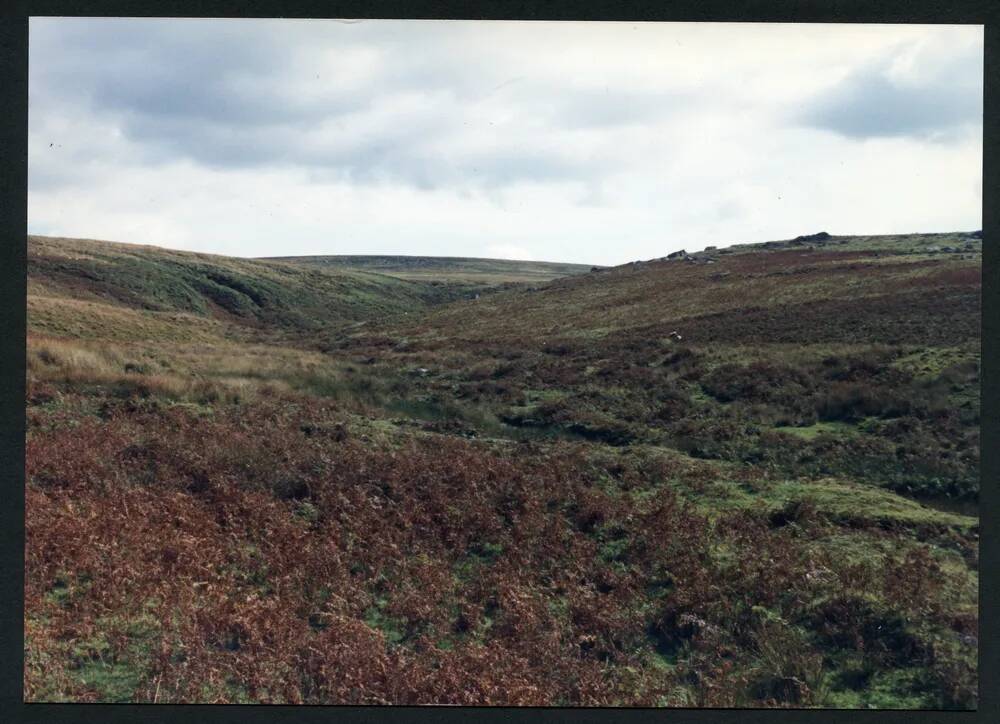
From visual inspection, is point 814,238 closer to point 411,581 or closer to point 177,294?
point 177,294

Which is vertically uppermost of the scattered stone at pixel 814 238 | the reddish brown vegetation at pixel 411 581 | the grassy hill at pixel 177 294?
the scattered stone at pixel 814 238

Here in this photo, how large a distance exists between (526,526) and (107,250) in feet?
215

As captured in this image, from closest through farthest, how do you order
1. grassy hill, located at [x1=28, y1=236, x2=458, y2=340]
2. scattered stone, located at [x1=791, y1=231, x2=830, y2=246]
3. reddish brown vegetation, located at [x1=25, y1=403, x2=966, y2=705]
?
reddish brown vegetation, located at [x1=25, y1=403, x2=966, y2=705]
grassy hill, located at [x1=28, y1=236, x2=458, y2=340]
scattered stone, located at [x1=791, y1=231, x2=830, y2=246]

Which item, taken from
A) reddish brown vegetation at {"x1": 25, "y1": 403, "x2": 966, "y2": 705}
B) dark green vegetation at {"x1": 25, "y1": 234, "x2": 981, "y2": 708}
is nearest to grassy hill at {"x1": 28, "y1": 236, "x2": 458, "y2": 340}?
dark green vegetation at {"x1": 25, "y1": 234, "x2": 981, "y2": 708}

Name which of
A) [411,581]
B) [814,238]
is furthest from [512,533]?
[814,238]

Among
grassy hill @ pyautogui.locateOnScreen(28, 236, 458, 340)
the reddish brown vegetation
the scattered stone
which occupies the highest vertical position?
the scattered stone

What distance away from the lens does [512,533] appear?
345 inches

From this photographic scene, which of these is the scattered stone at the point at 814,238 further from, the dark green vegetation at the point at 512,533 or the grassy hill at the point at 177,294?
the dark green vegetation at the point at 512,533

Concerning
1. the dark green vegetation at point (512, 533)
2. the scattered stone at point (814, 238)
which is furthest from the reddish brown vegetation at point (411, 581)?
the scattered stone at point (814, 238)

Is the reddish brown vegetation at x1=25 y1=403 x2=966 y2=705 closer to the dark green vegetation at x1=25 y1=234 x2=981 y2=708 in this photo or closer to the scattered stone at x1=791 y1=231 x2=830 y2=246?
the dark green vegetation at x1=25 y1=234 x2=981 y2=708

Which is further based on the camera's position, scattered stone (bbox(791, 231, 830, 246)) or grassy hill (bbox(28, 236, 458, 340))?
scattered stone (bbox(791, 231, 830, 246))

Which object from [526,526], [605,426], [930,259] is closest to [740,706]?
[526,526]

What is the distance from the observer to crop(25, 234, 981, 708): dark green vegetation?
6434 mm

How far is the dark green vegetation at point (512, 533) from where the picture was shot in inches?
253
